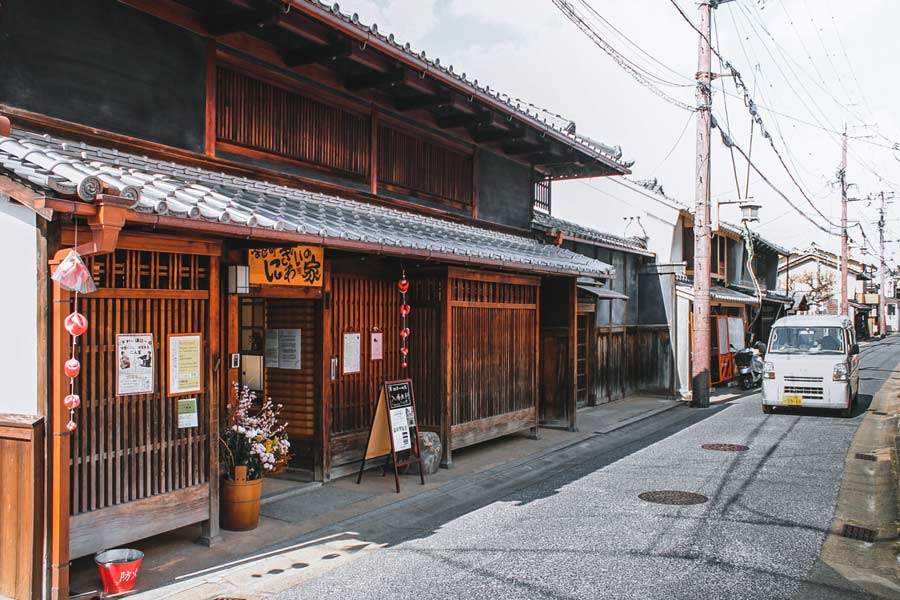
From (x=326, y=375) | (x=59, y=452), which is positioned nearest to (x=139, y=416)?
(x=59, y=452)

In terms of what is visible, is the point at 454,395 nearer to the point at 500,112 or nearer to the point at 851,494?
the point at 500,112

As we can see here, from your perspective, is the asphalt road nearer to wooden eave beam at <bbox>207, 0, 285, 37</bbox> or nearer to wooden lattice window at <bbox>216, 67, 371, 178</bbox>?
wooden lattice window at <bbox>216, 67, 371, 178</bbox>

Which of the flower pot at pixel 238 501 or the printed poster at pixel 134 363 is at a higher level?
the printed poster at pixel 134 363

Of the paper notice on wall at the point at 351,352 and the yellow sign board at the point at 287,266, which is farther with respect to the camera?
the paper notice on wall at the point at 351,352

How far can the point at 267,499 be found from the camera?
8438mm

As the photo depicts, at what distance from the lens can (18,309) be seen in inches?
217

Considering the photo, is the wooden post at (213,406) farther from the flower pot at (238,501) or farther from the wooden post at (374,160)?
the wooden post at (374,160)

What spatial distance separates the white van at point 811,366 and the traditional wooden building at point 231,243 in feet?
→ 21.5

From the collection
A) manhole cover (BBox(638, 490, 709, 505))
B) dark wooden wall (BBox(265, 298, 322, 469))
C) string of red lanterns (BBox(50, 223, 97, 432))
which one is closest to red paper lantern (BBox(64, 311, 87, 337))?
string of red lanterns (BBox(50, 223, 97, 432))

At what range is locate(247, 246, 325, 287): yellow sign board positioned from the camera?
766 centimetres

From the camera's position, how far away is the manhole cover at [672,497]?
857 cm

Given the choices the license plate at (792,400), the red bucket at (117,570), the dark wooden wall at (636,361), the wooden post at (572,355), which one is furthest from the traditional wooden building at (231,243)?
the license plate at (792,400)

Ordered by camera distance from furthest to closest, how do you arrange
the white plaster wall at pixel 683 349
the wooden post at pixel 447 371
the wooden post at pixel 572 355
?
1. the white plaster wall at pixel 683 349
2. the wooden post at pixel 572 355
3. the wooden post at pixel 447 371

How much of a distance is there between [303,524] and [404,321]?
3788 millimetres
